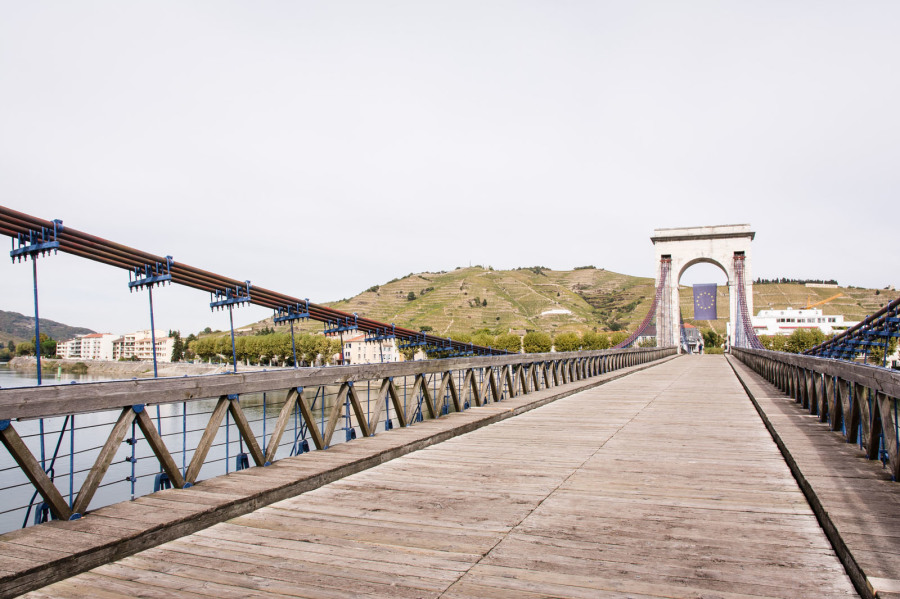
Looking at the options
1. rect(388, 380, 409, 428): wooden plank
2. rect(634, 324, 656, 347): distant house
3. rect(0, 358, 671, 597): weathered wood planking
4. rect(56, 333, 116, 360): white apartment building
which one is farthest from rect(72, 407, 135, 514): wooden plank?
rect(56, 333, 116, 360): white apartment building

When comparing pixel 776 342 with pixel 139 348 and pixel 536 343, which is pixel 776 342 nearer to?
pixel 536 343

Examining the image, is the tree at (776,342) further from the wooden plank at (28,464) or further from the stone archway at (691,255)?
the wooden plank at (28,464)

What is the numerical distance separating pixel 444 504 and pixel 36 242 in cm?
490

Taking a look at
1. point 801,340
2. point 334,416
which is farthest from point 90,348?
point 334,416

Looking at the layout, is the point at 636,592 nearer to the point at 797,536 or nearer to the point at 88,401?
the point at 797,536

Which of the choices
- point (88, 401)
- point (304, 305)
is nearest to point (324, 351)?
point (304, 305)

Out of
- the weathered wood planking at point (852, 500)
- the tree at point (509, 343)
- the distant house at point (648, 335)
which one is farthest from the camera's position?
the tree at point (509, 343)

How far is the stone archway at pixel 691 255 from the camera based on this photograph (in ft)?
236

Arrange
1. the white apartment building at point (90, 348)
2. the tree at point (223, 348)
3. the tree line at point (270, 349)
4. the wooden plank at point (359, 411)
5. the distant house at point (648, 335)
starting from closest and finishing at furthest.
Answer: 1. the wooden plank at point (359, 411)
2. the distant house at point (648, 335)
3. the tree line at point (270, 349)
4. the tree at point (223, 348)
5. the white apartment building at point (90, 348)

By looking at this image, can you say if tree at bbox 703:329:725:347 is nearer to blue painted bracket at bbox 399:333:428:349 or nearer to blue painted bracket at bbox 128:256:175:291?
blue painted bracket at bbox 399:333:428:349

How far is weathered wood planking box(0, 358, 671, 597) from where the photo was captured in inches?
130

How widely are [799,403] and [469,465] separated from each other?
7.84m

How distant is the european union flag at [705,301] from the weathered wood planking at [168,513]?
228 ft

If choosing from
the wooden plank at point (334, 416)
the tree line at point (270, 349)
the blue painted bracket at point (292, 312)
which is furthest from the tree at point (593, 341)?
the wooden plank at point (334, 416)
